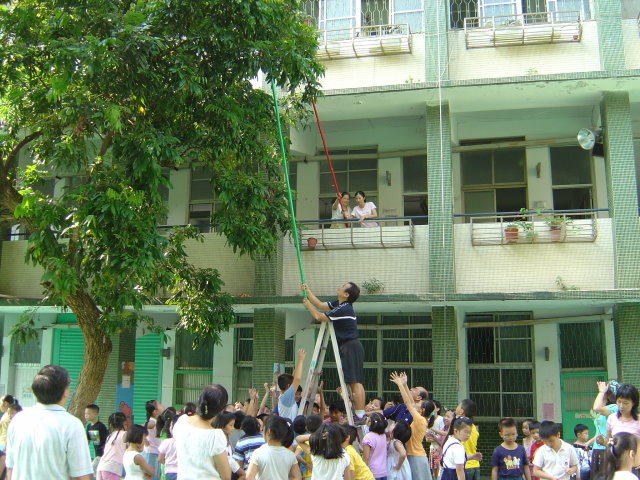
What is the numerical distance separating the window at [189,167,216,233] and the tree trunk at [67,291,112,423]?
4897 millimetres

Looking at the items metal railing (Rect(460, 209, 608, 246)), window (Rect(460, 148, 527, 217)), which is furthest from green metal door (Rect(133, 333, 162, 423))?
metal railing (Rect(460, 209, 608, 246))

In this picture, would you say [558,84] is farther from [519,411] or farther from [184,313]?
[184,313]

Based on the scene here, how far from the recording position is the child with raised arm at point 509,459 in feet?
26.0

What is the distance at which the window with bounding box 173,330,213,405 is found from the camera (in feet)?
47.5

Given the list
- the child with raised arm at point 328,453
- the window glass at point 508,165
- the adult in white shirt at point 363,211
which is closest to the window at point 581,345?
the window glass at point 508,165

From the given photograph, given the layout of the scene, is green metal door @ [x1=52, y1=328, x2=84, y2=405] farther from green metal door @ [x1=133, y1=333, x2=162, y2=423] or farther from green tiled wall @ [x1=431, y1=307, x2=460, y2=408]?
green tiled wall @ [x1=431, y1=307, x2=460, y2=408]

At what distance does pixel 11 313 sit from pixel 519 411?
32.6 feet

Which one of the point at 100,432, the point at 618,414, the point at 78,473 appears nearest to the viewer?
the point at 78,473

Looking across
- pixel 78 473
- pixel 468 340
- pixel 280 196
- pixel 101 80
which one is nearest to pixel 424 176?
pixel 468 340

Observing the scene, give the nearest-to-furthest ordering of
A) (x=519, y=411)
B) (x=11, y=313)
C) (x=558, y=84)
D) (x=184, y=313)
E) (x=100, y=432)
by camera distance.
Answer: (x=100, y=432), (x=184, y=313), (x=558, y=84), (x=519, y=411), (x=11, y=313)

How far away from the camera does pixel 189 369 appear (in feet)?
47.8

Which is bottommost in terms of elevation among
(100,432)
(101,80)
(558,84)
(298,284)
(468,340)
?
(100,432)

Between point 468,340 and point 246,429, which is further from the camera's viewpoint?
point 468,340

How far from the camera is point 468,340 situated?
13.7 metres
